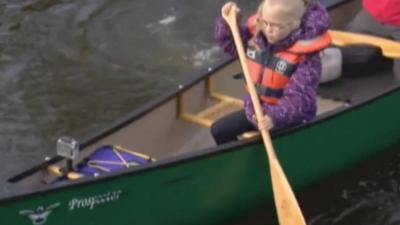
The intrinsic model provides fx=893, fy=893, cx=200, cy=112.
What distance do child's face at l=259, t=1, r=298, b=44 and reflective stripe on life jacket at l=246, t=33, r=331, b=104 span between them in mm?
97

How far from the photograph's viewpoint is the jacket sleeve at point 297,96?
482cm

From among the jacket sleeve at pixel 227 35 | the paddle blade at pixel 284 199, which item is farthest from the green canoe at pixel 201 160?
the jacket sleeve at pixel 227 35

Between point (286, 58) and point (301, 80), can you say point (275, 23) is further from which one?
point (301, 80)

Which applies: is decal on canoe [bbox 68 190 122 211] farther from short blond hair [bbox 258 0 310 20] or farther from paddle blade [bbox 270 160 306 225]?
short blond hair [bbox 258 0 310 20]

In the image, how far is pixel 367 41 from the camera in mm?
6203

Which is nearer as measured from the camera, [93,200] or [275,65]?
[93,200]

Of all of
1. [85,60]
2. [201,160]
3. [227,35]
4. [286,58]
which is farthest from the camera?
[85,60]

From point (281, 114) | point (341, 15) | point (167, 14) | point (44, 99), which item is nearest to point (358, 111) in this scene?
point (281, 114)

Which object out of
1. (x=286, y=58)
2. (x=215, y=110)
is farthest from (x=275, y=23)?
(x=215, y=110)

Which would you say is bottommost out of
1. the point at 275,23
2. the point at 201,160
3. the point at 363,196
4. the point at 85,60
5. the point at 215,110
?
the point at 363,196

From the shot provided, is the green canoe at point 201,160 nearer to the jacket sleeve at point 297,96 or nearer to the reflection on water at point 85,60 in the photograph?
the jacket sleeve at point 297,96

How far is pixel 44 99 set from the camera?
7.02 m

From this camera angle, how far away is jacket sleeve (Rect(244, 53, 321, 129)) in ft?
15.8

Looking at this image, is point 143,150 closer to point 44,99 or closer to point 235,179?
point 235,179
